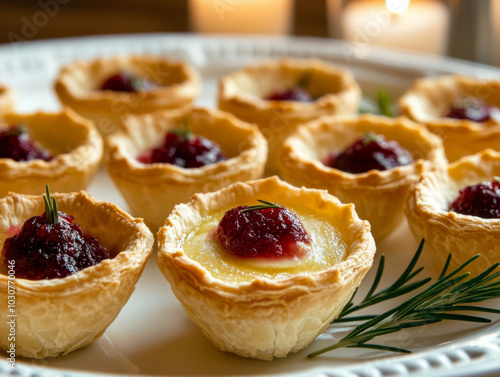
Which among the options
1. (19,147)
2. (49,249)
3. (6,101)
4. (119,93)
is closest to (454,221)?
(49,249)

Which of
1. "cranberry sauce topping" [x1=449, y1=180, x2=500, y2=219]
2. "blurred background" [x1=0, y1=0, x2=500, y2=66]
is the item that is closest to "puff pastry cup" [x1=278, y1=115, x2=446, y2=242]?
"cranberry sauce topping" [x1=449, y1=180, x2=500, y2=219]

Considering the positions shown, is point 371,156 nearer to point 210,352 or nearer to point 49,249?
point 210,352

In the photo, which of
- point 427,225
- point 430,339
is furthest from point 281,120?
point 430,339

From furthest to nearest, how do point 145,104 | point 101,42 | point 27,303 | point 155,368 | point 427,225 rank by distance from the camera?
point 101,42 < point 145,104 < point 427,225 < point 155,368 < point 27,303

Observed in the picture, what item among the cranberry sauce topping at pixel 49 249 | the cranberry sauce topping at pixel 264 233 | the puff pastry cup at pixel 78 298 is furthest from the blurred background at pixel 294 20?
the cranberry sauce topping at pixel 49 249

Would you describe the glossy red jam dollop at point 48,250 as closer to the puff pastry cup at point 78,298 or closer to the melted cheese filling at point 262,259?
the puff pastry cup at point 78,298

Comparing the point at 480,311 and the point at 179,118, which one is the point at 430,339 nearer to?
the point at 480,311
